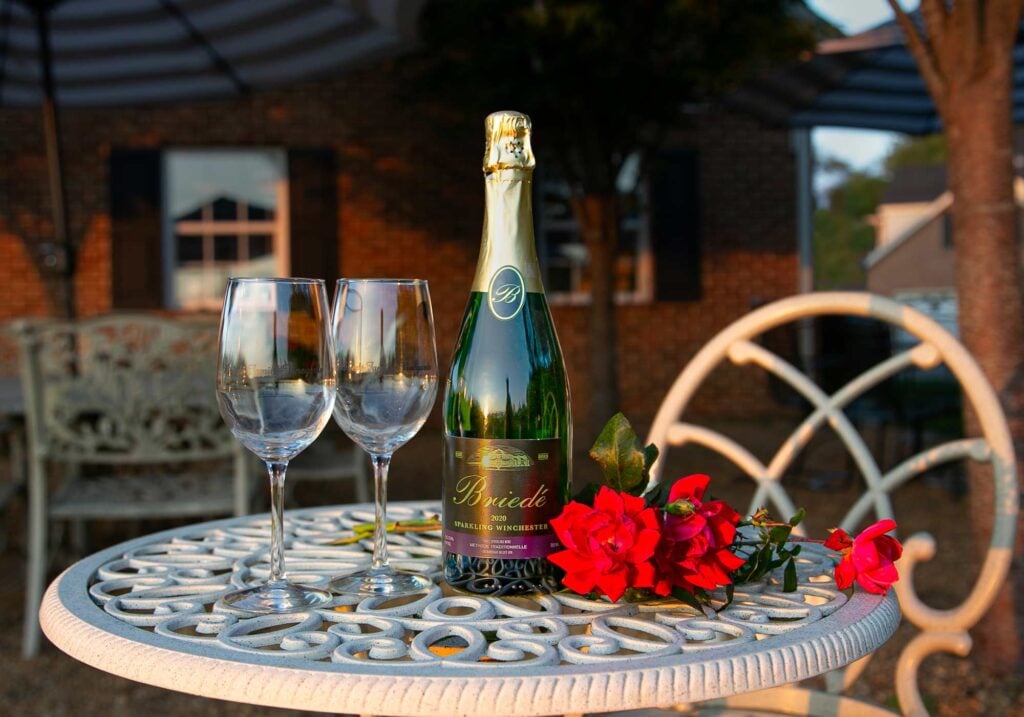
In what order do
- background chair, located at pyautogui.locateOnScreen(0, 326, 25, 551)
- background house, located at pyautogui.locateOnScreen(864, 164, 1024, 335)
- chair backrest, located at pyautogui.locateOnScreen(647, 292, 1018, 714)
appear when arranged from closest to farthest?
chair backrest, located at pyautogui.locateOnScreen(647, 292, 1018, 714), background chair, located at pyautogui.locateOnScreen(0, 326, 25, 551), background house, located at pyautogui.locateOnScreen(864, 164, 1024, 335)

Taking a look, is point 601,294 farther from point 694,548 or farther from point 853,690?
point 694,548

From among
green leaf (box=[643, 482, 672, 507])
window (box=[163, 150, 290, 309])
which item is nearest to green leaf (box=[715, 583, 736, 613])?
green leaf (box=[643, 482, 672, 507])

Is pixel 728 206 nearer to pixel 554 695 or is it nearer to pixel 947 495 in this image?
pixel 947 495

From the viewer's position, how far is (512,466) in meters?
1.00

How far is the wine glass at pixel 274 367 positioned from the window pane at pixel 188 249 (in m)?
8.51

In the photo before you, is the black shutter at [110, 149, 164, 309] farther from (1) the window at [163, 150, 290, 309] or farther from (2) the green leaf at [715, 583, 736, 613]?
(2) the green leaf at [715, 583, 736, 613]

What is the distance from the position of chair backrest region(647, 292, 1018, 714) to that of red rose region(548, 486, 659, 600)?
1.84ft

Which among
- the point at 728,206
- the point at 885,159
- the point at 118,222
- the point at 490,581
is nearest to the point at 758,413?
the point at 728,206

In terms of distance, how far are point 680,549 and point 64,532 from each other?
4.37 metres

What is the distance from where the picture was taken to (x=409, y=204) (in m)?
9.02

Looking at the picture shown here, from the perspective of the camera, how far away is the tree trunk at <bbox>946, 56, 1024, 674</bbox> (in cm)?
267

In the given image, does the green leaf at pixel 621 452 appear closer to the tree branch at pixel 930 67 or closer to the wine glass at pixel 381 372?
the wine glass at pixel 381 372

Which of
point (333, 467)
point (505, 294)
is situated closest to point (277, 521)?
point (505, 294)

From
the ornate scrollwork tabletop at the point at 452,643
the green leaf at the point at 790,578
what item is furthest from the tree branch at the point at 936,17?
the green leaf at the point at 790,578
